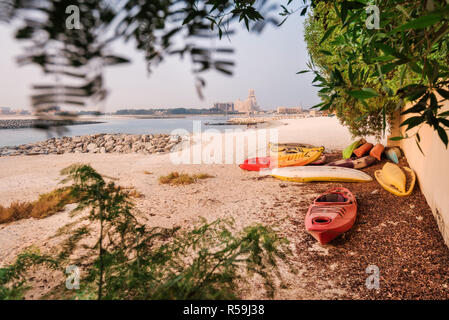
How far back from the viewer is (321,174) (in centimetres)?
653

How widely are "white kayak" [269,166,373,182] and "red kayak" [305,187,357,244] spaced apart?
1.55m

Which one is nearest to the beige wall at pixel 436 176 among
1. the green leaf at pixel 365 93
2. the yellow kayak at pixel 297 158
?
the green leaf at pixel 365 93

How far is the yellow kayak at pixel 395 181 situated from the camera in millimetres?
4922

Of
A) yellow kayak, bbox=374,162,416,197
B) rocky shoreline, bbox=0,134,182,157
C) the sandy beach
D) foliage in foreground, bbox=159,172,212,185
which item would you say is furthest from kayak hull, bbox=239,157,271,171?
rocky shoreline, bbox=0,134,182,157

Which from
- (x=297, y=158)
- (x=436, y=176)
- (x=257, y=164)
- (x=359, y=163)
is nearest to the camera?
(x=436, y=176)

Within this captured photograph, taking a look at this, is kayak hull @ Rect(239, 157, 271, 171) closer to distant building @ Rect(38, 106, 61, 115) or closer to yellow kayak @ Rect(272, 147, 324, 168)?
yellow kayak @ Rect(272, 147, 324, 168)

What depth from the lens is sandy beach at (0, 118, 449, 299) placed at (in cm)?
278

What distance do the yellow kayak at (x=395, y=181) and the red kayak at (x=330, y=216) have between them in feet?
3.42

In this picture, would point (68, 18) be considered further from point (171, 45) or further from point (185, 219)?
point (185, 219)

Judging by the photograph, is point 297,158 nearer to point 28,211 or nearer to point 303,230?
point 303,230

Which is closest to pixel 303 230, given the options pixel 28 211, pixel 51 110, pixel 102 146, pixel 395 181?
pixel 395 181

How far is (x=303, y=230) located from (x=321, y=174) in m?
2.73
